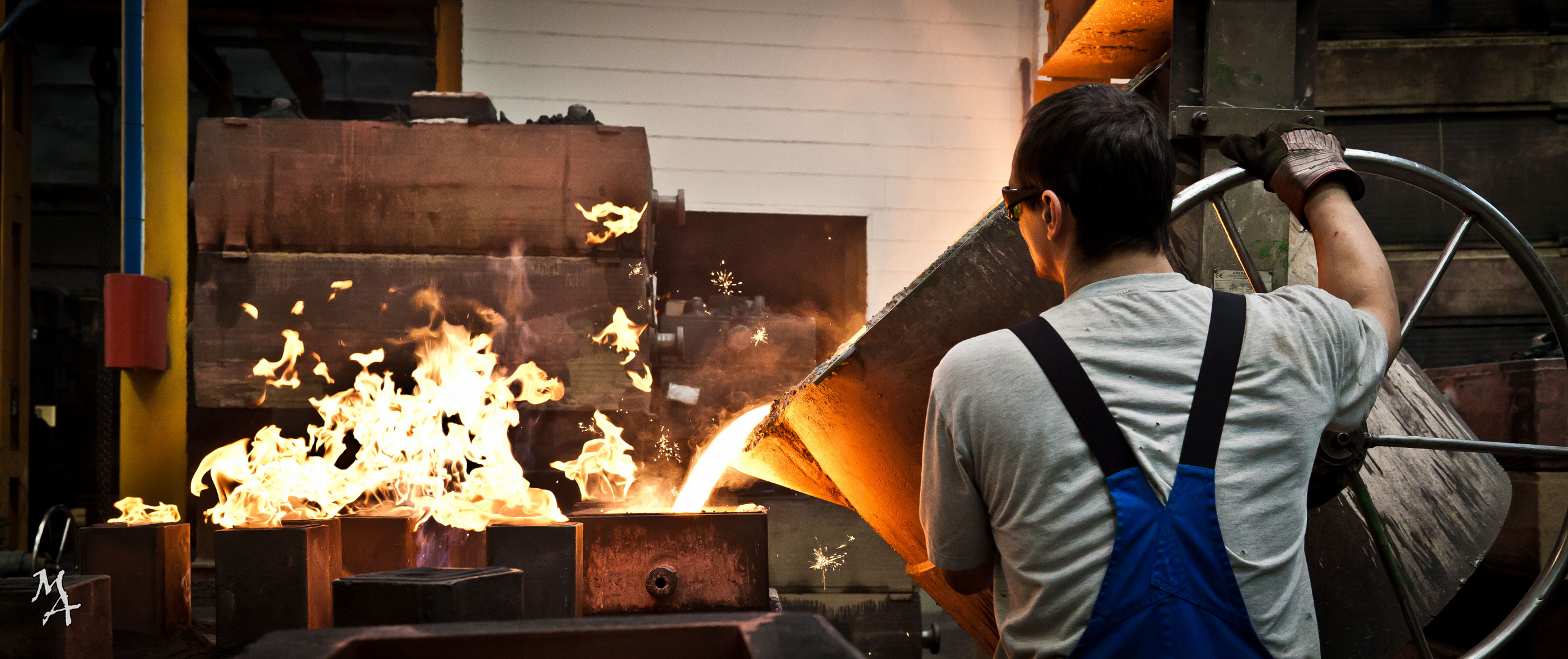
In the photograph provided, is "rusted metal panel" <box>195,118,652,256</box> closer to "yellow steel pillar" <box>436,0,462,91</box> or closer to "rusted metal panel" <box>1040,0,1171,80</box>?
A: "yellow steel pillar" <box>436,0,462,91</box>

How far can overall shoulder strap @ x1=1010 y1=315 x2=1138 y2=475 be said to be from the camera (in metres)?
0.97

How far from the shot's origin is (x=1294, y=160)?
4.33 feet

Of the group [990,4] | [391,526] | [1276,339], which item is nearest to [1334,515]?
[1276,339]

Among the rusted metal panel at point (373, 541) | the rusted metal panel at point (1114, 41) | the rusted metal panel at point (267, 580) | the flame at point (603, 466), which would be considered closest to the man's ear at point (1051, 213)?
the rusted metal panel at point (1114, 41)

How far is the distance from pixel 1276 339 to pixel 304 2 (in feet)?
19.7

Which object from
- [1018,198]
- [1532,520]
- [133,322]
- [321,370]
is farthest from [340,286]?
[1532,520]

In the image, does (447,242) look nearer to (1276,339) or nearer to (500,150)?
(500,150)

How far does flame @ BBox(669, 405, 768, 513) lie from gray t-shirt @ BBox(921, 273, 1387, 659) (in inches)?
50.1

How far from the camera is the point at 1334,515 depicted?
158 cm

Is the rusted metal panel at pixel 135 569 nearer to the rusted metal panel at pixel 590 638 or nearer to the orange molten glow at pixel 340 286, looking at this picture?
the orange molten glow at pixel 340 286

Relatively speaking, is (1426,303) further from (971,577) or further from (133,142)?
(133,142)

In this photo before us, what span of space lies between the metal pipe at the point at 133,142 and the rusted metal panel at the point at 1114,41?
→ 365 cm

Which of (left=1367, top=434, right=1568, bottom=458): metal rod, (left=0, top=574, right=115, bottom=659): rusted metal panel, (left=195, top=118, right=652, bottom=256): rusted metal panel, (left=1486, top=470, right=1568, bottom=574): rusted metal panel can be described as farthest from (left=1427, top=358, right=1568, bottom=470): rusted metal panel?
(left=0, top=574, right=115, bottom=659): rusted metal panel

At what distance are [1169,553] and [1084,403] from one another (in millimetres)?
192
